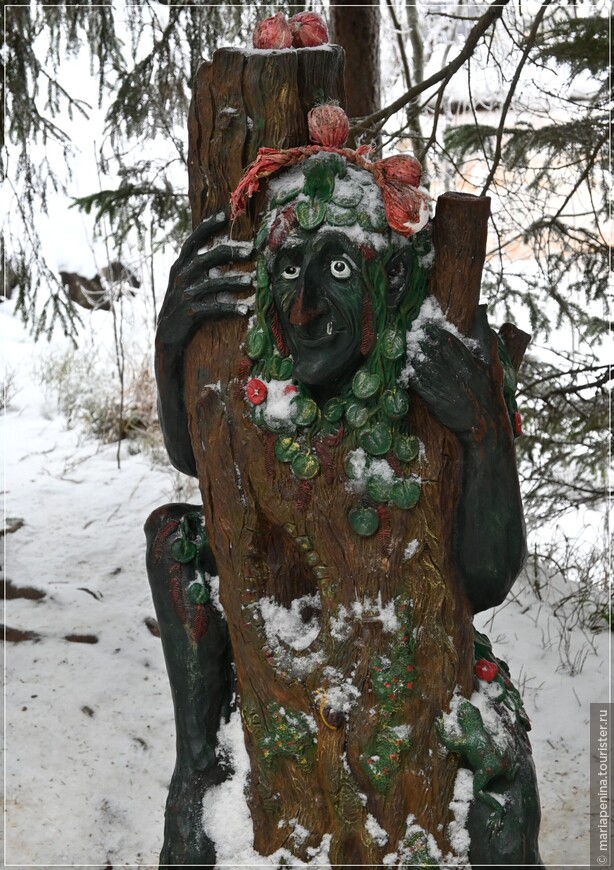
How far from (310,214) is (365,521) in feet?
2.01

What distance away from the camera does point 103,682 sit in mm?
3785

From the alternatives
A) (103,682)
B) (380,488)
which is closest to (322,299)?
(380,488)

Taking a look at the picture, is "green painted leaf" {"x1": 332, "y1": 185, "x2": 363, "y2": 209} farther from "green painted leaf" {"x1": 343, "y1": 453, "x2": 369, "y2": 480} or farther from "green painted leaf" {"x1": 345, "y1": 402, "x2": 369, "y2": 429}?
"green painted leaf" {"x1": 343, "y1": 453, "x2": 369, "y2": 480}

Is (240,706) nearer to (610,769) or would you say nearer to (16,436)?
(610,769)

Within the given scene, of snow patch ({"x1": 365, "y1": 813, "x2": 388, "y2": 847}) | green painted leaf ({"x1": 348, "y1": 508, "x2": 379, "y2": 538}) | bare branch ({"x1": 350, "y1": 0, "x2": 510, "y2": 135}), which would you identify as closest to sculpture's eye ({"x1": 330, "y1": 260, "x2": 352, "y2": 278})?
green painted leaf ({"x1": 348, "y1": 508, "x2": 379, "y2": 538})

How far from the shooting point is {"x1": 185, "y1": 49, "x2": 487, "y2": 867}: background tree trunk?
1.98m

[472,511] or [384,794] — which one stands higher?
[472,511]

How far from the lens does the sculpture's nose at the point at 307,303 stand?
6.06 feet

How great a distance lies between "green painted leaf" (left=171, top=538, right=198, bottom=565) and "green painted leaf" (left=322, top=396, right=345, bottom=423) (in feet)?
1.57

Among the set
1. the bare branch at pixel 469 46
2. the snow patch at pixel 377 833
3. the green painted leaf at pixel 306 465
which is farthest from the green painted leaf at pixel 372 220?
A: the bare branch at pixel 469 46

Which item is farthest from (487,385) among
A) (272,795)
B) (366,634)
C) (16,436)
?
(16,436)

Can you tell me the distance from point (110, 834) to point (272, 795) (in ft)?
4.03

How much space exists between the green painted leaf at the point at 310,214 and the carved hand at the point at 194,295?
0.51 ft

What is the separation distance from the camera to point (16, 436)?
18.5 feet
